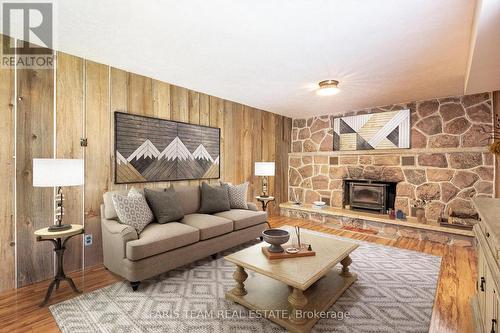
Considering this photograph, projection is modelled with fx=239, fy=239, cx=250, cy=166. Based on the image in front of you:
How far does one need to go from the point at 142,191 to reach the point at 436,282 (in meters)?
3.54

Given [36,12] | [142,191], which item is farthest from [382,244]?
[36,12]

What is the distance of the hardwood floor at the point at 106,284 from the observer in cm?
187

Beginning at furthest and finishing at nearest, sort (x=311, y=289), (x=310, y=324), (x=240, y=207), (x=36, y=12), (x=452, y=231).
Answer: (x=240, y=207) < (x=452, y=231) < (x=311, y=289) < (x=36, y=12) < (x=310, y=324)

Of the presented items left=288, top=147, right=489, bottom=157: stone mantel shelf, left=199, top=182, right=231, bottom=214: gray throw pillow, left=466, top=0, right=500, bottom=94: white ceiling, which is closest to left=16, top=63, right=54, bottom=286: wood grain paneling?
left=199, top=182, right=231, bottom=214: gray throw pillow

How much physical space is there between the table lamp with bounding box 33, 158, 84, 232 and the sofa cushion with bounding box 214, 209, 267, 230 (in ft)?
5.94

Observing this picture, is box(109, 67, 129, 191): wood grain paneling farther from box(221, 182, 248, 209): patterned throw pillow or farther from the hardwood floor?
box(221, 182, 248, 209): patterned throw pillow

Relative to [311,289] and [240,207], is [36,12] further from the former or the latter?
[311,289]

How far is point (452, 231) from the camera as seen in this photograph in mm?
3674

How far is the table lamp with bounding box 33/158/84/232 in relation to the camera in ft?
6.84

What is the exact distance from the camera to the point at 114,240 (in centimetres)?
251

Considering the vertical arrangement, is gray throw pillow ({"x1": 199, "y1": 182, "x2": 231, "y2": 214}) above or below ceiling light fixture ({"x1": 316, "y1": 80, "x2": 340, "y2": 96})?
below

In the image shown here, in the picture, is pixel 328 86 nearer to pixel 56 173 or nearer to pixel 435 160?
pixel 435 160

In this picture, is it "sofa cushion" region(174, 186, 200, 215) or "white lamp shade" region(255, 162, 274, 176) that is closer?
"sofa cushion" region(174, 186, 200, 215)

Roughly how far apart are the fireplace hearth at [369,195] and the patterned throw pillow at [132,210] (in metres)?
4.08
